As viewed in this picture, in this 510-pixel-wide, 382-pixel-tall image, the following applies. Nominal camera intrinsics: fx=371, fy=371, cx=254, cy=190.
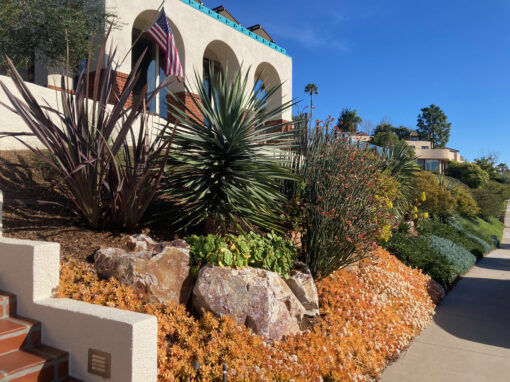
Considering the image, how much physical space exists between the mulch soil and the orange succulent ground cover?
1.73ft

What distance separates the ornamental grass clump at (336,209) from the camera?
5238 mm

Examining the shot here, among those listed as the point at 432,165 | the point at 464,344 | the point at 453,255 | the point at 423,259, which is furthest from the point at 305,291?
the point at 432,165

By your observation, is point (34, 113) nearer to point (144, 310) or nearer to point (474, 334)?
point (144, 310)

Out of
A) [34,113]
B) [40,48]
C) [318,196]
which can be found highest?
[40,48]

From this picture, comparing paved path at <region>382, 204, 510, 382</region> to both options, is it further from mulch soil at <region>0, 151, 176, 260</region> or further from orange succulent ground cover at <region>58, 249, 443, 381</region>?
mulch soil at <region>0, 151, 176, 260</region>

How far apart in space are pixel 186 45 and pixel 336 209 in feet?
30.6

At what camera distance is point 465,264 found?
10273mm

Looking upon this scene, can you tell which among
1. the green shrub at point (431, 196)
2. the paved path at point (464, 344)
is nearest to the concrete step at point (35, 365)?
the paved path at point (464, 344)

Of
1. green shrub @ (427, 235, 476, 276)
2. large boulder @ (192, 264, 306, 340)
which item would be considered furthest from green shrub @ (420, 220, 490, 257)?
large boulder @ (192, 264, 306, 340)

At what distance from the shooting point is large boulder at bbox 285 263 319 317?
4.50 m

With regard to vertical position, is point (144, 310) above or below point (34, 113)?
below

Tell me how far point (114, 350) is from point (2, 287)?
1462mm

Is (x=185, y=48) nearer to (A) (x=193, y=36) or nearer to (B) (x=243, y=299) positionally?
(A) (x=193, y=36)

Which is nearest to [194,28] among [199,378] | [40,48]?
[40,48]
